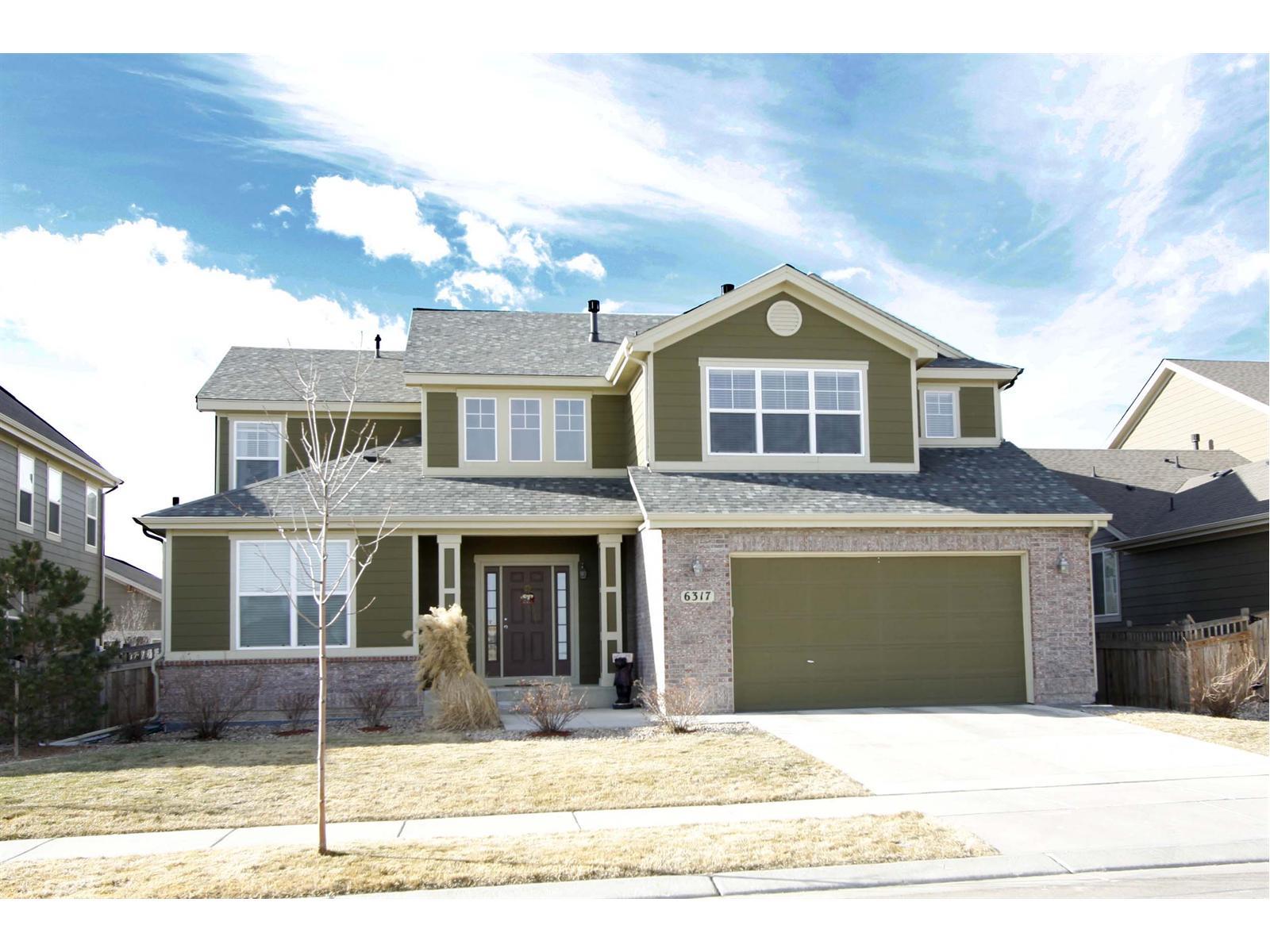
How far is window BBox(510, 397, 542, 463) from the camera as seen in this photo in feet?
62.2

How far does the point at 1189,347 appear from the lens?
25.6 m

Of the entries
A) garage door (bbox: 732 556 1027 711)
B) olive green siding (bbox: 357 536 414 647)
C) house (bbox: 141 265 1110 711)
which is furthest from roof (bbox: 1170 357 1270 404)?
olive green siding (bbox: 357 536 414 647)

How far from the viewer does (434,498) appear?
17.5m

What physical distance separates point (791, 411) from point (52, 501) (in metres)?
15.1

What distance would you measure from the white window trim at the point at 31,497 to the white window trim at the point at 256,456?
3769 millimetres

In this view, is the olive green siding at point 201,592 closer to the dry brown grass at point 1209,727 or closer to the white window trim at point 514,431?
the white window trim at point 514,431

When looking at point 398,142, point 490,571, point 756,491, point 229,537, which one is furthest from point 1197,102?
point 229,537

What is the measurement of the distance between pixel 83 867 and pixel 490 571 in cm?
1146

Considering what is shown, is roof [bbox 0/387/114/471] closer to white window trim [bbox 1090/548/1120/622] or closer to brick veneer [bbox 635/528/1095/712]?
brick veneer [bbox 635/528/1095/712]

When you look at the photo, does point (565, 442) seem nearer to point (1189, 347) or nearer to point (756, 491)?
point (756, 491)

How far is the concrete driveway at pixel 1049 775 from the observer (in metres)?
8.20

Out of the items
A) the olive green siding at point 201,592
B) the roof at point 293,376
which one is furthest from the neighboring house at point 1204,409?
the olive green siding at point 201,592

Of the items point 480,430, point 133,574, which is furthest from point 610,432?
point 133,574

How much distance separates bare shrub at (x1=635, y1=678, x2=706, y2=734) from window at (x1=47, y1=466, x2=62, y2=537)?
13348 mm
